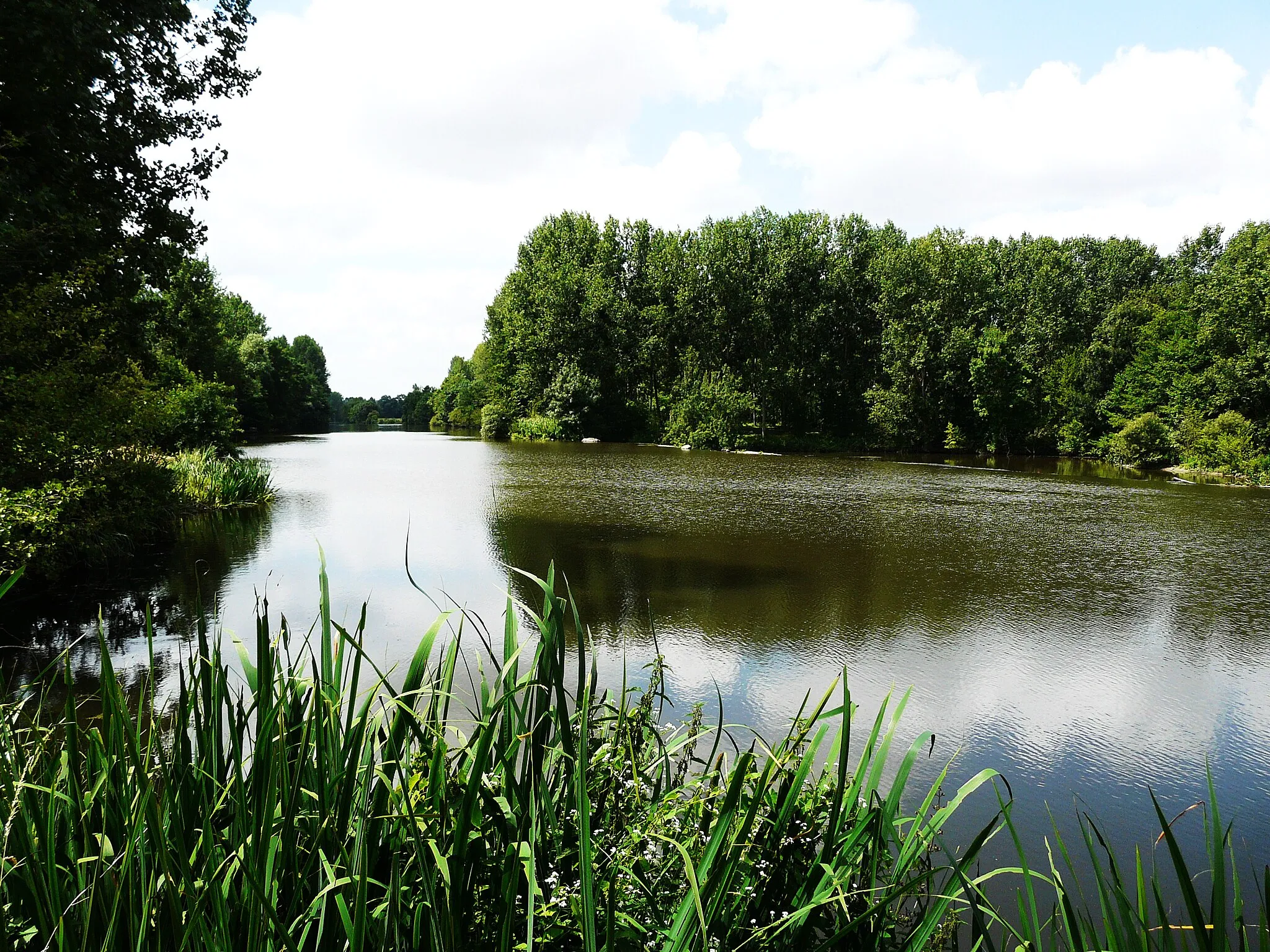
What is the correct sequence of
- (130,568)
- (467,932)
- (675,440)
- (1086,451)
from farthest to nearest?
(675,440), (1086,451), (130,568), (467,932)

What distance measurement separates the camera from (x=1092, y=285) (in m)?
40.1

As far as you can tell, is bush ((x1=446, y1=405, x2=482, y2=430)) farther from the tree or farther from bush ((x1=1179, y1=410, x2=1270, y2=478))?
the tree

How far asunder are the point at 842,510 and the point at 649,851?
41.6 feet

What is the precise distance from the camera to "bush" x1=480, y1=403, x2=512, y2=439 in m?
45.0

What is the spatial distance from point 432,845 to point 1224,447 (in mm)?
28790

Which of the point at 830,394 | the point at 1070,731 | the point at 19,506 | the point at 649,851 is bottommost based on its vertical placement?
the point at 1070,731

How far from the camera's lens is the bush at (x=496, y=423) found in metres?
45.0

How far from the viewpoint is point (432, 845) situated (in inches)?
57.7

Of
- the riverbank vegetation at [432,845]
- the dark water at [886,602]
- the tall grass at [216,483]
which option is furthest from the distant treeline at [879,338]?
the riverbank vegetation at [432,845]

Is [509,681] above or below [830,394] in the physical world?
below

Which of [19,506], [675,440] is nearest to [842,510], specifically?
[19,506]

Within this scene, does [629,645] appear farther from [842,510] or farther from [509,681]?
[842,510]

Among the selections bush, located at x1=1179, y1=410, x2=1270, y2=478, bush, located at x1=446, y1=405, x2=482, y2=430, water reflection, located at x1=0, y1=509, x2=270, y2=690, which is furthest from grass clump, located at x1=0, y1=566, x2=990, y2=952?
bush, located at x1=446, y1=405, x2=482, y2=430

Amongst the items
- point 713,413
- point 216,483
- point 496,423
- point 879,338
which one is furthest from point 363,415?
point 216,483
